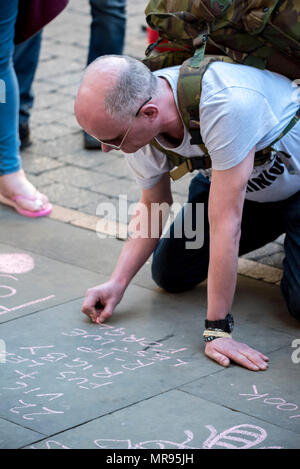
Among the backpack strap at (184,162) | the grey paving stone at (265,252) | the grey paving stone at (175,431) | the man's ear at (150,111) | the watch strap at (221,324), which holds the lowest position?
the grey paving stone at (265,252)

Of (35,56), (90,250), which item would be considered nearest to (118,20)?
(35,56)

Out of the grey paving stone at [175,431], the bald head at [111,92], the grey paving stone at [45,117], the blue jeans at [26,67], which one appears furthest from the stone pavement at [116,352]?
the grey paving stone at [45,117]

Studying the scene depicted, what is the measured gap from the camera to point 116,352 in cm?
317

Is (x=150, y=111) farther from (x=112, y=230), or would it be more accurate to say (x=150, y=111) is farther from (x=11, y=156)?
(x=11, y=156)

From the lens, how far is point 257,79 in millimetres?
3031

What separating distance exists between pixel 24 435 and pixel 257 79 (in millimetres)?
1359

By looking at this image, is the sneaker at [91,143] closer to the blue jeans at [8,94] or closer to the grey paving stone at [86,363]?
the blue jeans at [8,94]

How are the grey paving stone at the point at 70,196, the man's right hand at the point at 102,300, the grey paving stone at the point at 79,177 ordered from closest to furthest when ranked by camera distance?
the man's right hand at the point at 102,300 → the grey paving stone at the point at 70,196 → the grey paving stone at the point at 79,177

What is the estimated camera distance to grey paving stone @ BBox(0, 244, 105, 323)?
3.54 meters

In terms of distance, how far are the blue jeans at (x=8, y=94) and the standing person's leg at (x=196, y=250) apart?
112cm

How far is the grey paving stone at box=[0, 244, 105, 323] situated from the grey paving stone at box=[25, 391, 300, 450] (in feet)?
2.88

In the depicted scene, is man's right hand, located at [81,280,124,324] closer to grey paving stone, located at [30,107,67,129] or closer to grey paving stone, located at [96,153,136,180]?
grey paving stone, located at [96,153,136,180]

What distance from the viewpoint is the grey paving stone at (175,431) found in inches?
101

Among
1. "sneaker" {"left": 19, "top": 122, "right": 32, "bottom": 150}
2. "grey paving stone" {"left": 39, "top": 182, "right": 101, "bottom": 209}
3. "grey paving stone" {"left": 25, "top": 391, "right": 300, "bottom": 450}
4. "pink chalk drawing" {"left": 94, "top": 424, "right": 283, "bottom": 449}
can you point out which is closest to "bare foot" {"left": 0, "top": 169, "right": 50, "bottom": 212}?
"grey paving stone" {"left": 39, "top": 182, "right": 101, "bottom": 209}
